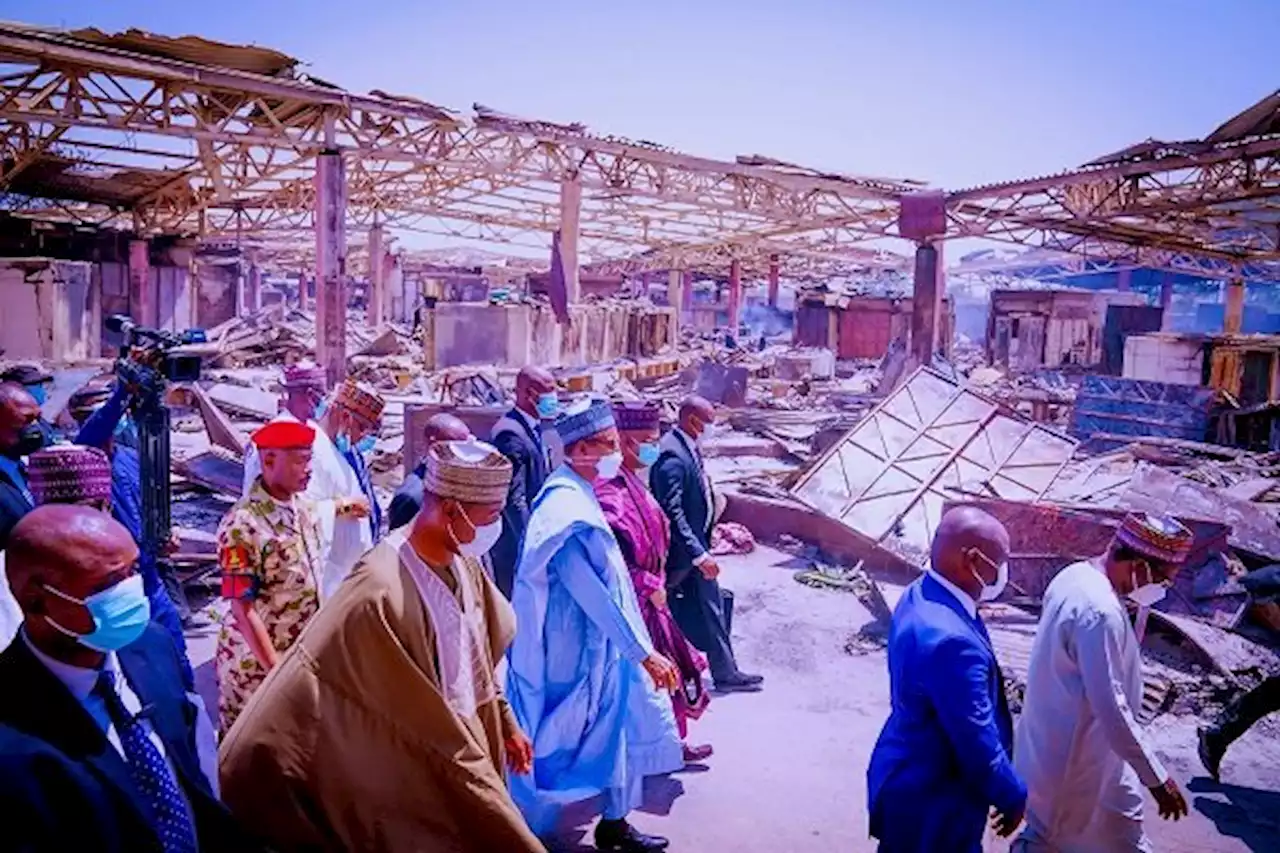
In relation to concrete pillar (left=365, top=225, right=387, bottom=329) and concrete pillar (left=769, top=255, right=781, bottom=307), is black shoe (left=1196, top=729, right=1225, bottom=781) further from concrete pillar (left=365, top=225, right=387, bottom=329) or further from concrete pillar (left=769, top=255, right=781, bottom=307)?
concrete pillar (left=769, top=255, right=781, bottom=307)

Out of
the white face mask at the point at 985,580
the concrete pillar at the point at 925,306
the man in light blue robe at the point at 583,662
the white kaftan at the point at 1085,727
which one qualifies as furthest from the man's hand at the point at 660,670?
the concrete pillar at the point at 925,306

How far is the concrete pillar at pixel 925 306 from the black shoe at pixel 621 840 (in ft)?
41.0

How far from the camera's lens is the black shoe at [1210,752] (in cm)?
497

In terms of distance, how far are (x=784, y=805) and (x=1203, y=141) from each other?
11088mm

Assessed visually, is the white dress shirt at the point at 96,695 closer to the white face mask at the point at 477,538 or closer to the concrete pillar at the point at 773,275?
the white face mask at the point at 477,538

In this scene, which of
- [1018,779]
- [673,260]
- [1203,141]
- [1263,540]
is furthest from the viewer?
[673,260]

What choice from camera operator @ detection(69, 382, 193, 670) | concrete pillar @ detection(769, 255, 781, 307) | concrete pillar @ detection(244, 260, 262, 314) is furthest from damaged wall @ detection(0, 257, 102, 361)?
concrete pillar @ detection(769, 255, 781, 307)

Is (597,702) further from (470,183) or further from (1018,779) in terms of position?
(470,183)

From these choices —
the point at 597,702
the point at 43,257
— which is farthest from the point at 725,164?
the point at 43,257

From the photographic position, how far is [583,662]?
385 centimetres

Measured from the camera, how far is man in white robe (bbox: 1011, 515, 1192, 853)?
121 inches

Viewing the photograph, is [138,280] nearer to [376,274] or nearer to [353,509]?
[376,274]

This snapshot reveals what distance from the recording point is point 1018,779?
2.85m

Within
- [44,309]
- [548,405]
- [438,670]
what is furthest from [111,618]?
[44,309]
